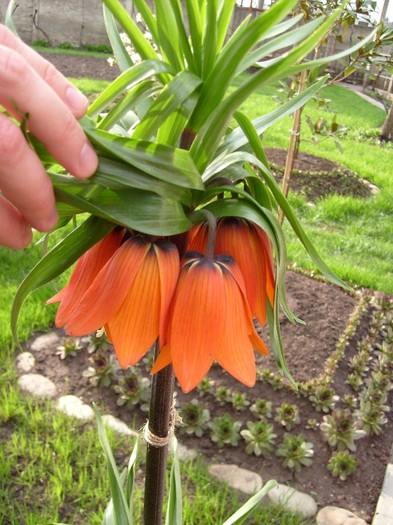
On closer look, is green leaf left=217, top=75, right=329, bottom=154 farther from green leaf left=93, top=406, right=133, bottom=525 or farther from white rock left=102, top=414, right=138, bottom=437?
white rock left=102, top=414, right=138, bottom=437

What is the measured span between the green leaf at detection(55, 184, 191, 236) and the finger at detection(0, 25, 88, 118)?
0.10m

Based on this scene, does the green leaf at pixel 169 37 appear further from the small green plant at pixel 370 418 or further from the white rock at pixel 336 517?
the small green plant at pixel 370 418

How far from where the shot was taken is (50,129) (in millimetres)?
470

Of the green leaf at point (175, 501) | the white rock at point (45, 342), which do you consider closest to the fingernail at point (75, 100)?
the green leaf at point (175, 501)

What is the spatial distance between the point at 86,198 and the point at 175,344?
0.17 meters

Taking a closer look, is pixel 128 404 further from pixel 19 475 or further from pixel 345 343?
pixel 345 343

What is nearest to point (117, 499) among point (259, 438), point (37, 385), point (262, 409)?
point (259, 438)

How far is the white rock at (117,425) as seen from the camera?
81.9 inches

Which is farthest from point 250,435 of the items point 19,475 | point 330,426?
point 19,475

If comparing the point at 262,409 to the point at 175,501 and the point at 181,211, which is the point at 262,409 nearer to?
the point at 175,501

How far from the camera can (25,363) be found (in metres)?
2.39

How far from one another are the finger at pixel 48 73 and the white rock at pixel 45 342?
210 cm

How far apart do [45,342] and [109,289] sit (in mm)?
1995

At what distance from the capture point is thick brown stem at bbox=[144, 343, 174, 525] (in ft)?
2.67
